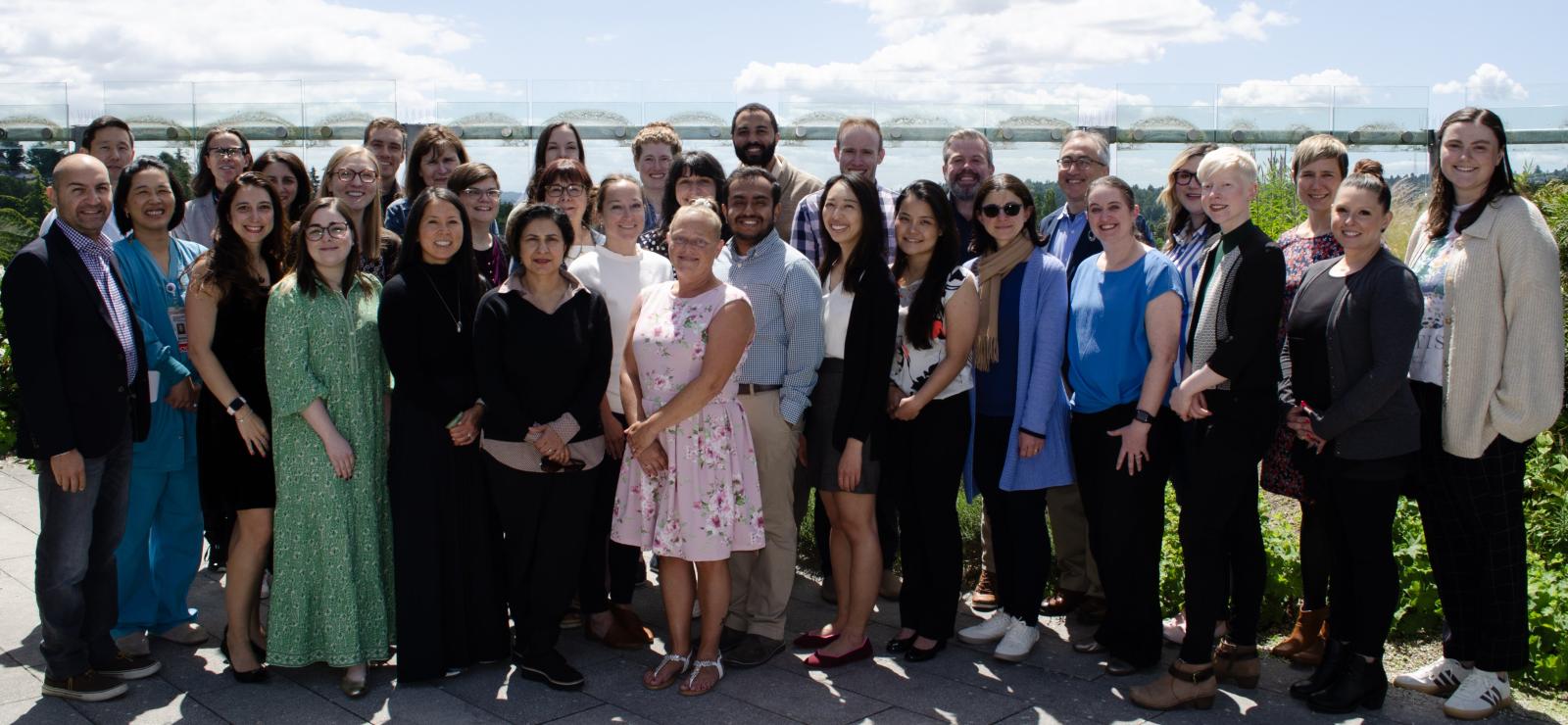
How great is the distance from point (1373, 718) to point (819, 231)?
2963 millimetres

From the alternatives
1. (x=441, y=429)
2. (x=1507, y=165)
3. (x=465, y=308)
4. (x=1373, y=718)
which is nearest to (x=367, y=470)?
(x=441, y=429)

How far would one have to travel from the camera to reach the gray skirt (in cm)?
452

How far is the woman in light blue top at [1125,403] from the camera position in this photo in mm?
4238

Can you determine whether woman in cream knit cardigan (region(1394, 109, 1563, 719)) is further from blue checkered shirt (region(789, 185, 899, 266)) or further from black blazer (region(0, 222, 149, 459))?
black blazer (region(0, 222, 149, 459))

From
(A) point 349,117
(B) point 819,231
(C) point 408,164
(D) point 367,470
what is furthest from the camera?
(A) point 349,117

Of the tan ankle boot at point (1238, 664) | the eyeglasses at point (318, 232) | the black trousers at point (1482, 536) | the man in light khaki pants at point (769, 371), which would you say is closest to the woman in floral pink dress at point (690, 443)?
the man in light khaki pants at point (769, 371)

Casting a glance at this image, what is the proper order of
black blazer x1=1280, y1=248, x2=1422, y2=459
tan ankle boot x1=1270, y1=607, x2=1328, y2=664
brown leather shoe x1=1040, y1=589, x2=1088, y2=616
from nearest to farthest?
black blazer x1=1280, y1=248, x2=1422, y2=459 < tan ankle boot x1=1270, y1=607, x2=1328, y2=664 < brown leather shoe x1=1040, y1=589, x2=1088, y2=616

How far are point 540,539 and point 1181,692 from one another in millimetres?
2500

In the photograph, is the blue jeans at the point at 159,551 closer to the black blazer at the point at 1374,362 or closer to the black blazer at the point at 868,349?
the black blazer at the point at 868,349

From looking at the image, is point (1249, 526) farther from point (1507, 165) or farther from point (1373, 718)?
point (1507, 165)

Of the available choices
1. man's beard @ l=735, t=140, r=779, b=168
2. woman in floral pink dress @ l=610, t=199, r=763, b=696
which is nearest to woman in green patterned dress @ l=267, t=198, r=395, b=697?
woman in floral pink dress @ l=610, t=199, r=763, b=696

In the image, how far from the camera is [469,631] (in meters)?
4.51

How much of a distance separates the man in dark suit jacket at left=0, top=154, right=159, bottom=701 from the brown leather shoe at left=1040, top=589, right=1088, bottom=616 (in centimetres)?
387

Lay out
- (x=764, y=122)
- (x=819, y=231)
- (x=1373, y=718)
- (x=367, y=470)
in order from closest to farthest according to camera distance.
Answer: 1. (x=1373, y=718)
2. (x=367, y=470)
3. (x=819, y=231)
4. (x=764, y=122)
